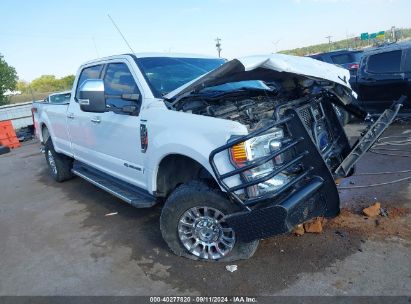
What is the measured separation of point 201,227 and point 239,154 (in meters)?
0.89

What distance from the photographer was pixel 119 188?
15.3ft

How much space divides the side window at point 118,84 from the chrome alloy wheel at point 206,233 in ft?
4.69

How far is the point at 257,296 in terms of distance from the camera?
308 cm

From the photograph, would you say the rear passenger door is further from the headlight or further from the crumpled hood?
the headlight

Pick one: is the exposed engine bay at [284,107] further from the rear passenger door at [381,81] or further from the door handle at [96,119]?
the rear passenger door at [381,81]

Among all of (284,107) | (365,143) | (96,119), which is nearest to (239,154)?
(284,107)

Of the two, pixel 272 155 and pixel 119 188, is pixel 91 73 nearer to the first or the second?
pixel 119 188

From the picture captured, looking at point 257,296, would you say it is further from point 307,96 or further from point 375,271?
point 307,96

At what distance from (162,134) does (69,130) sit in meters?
2.79

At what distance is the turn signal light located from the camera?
309cm

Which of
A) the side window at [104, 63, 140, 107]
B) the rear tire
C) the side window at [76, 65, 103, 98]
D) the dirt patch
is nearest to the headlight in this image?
the dirt patch

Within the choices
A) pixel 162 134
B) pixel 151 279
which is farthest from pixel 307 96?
pixel 151 279

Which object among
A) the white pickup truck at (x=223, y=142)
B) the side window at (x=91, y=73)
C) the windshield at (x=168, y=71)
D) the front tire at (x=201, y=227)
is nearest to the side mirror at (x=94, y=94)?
the white pickup truck at (x=223, y=142)

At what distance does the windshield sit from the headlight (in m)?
1.29
